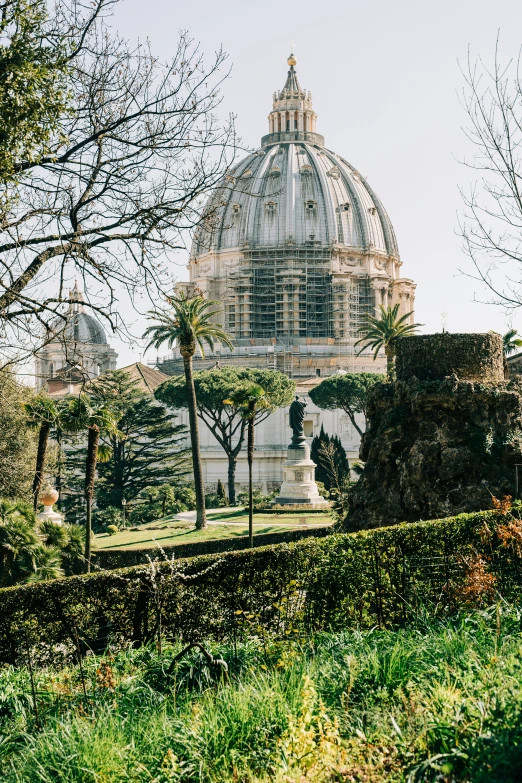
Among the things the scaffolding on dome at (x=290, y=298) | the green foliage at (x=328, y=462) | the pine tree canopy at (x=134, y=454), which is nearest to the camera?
the green foliage at (x=328, y=462)

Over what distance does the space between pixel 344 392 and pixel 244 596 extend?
60.7 metres

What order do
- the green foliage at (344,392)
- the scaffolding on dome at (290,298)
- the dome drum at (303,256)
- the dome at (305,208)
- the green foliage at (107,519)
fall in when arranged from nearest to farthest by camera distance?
the green foliage at (107,519) < the green foliage at (344,392) < the scaffolding on dome at (290,298) < the dome drum at (303,256) < the dome at (305,208)

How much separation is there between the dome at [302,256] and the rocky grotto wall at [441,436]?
238ft

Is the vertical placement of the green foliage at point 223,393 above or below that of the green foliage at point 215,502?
above

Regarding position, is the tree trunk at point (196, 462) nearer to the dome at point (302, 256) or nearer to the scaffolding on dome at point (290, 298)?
the dome at point (302, 256)

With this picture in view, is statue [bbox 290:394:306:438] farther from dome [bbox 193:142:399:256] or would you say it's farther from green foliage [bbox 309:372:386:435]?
dome [bbox 193:142:399:256]

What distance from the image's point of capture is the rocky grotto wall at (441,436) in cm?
1602

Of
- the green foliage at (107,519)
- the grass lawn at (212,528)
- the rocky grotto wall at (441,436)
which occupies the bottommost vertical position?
the green foliage at (107,519)

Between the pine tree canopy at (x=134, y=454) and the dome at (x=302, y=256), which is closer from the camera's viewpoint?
the pine tree canopy at (x=134, y=454)

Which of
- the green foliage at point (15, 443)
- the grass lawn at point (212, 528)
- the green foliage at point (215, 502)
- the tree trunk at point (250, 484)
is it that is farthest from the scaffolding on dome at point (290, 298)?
the tree trunk at point (250, 484)

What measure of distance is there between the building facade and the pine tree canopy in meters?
30.9

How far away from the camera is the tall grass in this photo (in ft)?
15.4

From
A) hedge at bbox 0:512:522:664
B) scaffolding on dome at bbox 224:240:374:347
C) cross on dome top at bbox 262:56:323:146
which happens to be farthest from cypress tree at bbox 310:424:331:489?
Result: cross on dome top at bbox 262:56:323:146

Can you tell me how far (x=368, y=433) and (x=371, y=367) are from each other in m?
74.1
